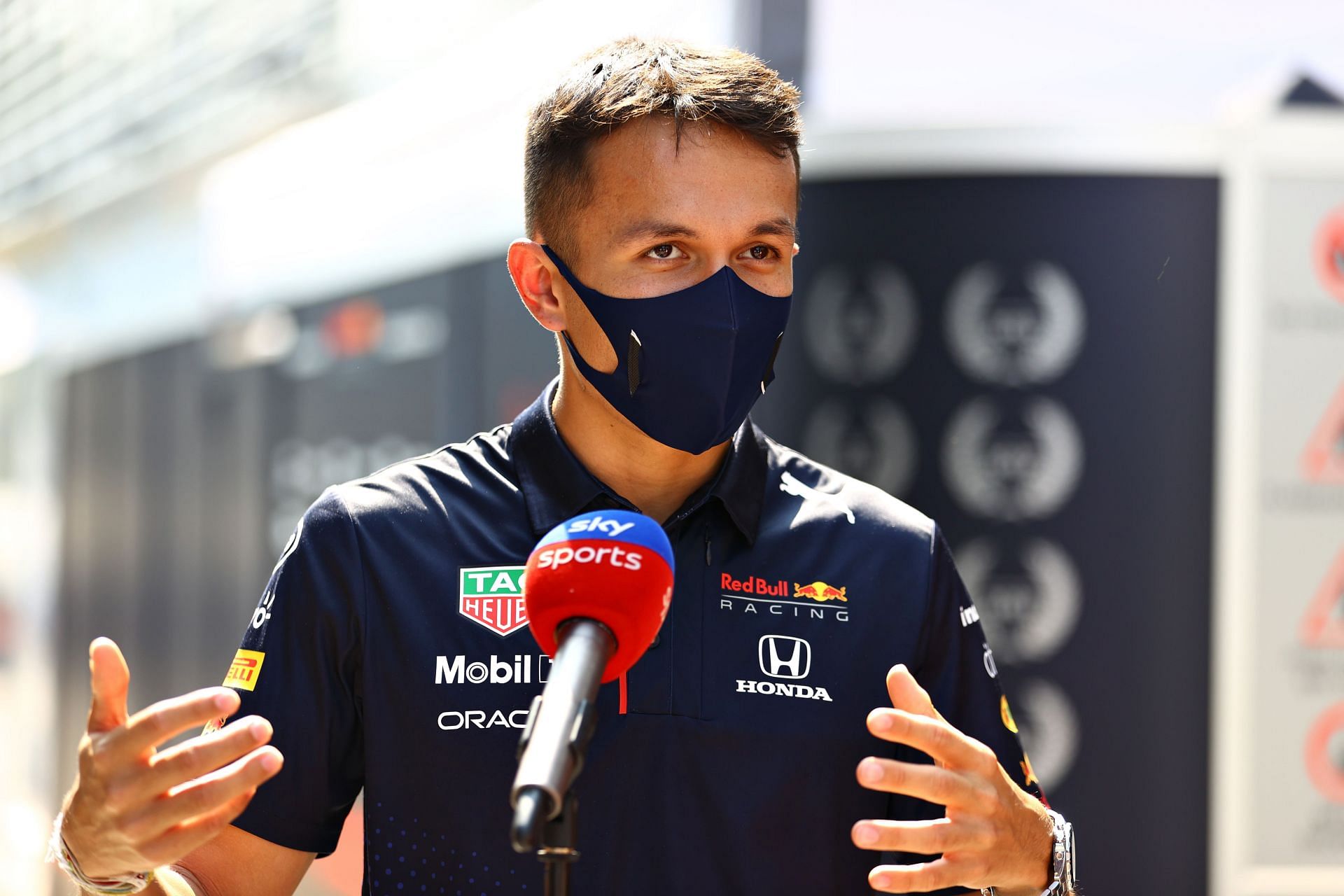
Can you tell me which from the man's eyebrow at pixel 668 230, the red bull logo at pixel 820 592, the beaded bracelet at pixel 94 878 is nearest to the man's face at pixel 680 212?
the man's eyebrow at pixel 668 230

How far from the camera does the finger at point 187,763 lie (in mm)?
1234

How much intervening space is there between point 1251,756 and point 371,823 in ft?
8.30

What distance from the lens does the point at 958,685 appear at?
1698 mm

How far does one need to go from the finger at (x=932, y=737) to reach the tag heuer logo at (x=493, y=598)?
0.50 metres

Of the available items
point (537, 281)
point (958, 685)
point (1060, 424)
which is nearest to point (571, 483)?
point (537, 281)

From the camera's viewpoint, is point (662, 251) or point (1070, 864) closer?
point (1070, 864)

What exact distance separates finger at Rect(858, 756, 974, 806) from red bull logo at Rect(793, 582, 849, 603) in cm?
38

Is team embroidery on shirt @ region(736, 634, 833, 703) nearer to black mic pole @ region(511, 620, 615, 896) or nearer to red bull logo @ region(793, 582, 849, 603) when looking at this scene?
red bull logo @ region(793, 582, 849, 603)

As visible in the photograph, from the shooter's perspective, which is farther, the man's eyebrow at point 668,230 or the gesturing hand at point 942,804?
the man's eyebrow at point 668,230

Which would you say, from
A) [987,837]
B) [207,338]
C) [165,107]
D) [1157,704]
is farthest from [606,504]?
[165,107]

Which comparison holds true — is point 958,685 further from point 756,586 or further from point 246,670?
point 246,670

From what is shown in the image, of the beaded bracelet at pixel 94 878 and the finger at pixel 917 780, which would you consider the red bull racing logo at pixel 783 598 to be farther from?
the beaded bracelet at pixel 94 878

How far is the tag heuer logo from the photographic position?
1.64 meters

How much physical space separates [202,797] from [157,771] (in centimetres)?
5
